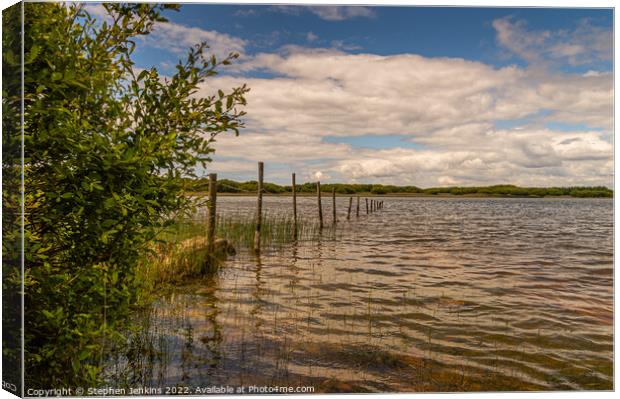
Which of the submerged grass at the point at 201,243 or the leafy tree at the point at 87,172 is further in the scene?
the submerged grass at the point at 201,243

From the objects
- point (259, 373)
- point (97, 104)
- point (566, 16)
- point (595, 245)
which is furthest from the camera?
point (595, 245)

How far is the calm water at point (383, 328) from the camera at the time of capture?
16.3ft

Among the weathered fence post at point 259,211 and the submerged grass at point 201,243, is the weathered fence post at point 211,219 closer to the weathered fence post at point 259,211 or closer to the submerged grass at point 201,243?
the submerged grass at point 201,243

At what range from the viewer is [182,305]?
7277 mm

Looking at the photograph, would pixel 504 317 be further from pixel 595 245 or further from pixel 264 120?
pixel 595 245

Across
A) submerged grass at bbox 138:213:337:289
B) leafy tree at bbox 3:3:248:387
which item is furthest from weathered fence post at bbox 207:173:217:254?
leafy tree at bbox 3:3:248:387

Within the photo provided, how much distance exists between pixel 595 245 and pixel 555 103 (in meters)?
12.4

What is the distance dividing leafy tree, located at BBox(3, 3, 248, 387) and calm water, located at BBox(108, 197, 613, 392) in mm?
1286

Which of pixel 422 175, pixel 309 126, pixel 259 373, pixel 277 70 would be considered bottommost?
pixel 259 373

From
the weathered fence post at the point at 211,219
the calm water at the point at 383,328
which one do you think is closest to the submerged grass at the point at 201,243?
the weathered fence post at the point at 211,219

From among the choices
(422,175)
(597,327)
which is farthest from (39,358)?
(597,327)

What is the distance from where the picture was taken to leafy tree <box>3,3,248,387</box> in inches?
136

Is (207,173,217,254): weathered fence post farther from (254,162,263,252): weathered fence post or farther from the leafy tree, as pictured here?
the leafy tree

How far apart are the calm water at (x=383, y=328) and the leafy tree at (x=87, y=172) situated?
4.22 ft
